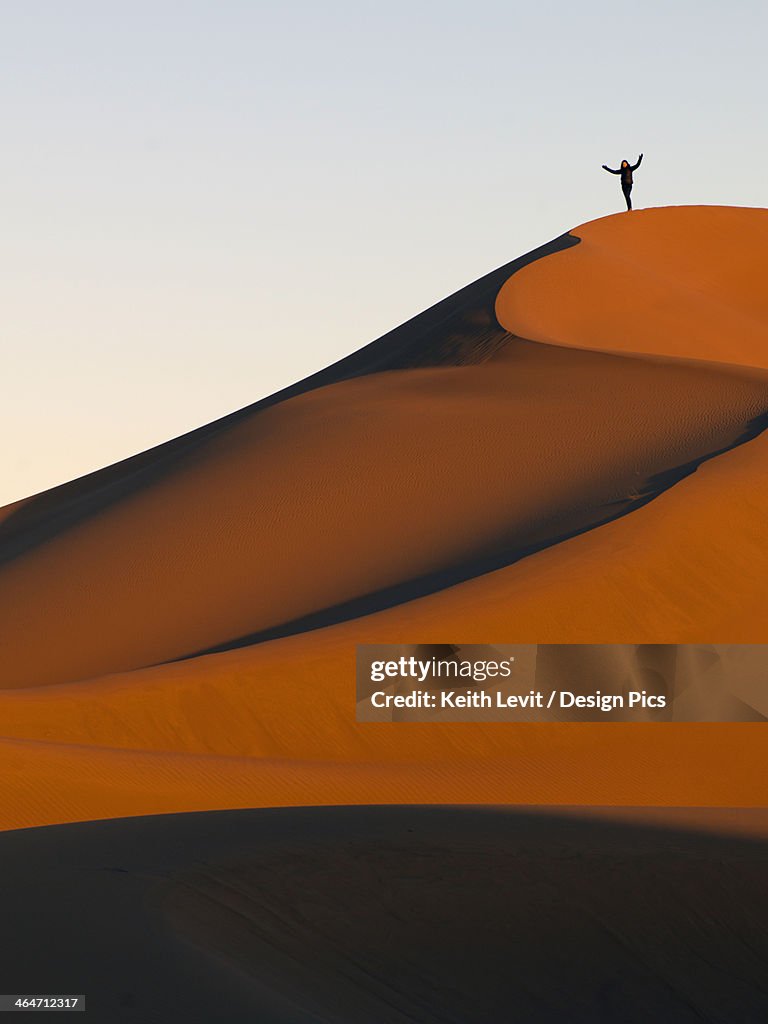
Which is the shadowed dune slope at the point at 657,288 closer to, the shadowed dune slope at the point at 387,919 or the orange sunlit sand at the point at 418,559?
the orange sunlit sand at the point at 418,559

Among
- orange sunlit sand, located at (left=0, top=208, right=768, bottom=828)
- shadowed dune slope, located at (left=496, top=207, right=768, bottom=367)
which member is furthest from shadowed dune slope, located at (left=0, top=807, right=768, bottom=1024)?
shadowed dune slope, located at (left=496, top=207, right=768, bottom=367)

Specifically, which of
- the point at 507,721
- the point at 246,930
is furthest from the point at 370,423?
the point at 246,930

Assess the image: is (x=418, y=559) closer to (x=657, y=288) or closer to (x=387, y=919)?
(x=387, y=919)

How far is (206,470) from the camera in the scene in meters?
31.3

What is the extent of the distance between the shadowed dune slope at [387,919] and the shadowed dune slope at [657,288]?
67.2 feet

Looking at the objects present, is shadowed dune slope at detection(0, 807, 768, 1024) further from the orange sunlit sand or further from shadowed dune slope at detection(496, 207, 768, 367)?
shadowed dune slope at detection(496, 207, 768, 367)

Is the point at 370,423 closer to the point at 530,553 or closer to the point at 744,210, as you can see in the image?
the point at 530,553

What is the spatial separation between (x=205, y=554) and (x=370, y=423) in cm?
545

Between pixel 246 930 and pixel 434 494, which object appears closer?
pixel 246 930

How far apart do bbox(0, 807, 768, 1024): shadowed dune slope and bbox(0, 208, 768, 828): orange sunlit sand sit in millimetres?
2987

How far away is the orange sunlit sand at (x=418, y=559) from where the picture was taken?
59.7ft

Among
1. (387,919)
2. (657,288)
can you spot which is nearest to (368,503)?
(657,288)

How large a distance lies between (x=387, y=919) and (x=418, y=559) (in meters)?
12.6

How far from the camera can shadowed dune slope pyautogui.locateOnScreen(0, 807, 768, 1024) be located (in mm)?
9172
